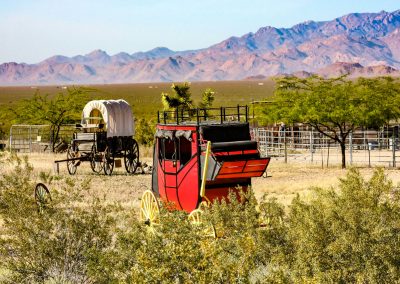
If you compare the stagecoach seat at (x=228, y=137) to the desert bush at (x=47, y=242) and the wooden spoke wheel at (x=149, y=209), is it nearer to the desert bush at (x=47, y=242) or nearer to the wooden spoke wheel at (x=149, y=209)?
the wooden spoke wheel at (x=149, y=209)

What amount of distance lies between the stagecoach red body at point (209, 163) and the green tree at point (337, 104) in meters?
16.4

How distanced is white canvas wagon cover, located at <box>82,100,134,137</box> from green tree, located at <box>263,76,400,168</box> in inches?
265

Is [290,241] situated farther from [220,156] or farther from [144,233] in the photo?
Result: [220,156]

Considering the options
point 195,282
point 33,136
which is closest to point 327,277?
point 195,282

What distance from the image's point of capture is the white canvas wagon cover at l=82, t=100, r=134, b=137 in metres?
27.6

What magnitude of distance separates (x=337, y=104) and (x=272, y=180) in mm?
5750

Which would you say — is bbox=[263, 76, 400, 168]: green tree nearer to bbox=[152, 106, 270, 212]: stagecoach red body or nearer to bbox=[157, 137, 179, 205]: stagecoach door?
bbox=[157, 137, 179, 205]: stagecoach door

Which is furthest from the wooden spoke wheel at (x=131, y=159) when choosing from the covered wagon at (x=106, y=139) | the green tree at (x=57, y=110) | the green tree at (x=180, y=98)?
the green tree at (x=57, y=110)

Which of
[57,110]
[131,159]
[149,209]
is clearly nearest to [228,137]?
[149,209]

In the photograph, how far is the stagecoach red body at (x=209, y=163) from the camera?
12.9 meters

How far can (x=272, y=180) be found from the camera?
86.6 ft

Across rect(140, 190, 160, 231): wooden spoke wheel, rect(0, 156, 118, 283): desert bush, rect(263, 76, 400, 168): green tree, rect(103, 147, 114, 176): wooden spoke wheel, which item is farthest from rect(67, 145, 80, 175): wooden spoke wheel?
rect(0, 156, 118, 283): desert bush

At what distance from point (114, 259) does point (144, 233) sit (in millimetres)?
662

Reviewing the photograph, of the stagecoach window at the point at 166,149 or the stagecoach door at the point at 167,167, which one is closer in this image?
the stagecoach door at the point at 167,167
